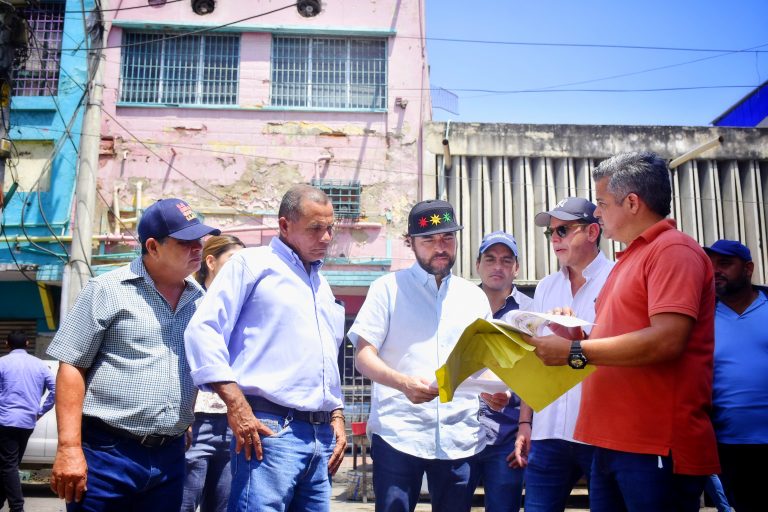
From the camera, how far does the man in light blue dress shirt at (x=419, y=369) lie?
359 centimetres

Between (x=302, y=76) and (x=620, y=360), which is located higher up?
(x=302, y=76)

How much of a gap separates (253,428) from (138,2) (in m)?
13.3

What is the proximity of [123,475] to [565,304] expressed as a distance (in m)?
2.79

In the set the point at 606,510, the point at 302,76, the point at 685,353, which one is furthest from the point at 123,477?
the point at 302,76

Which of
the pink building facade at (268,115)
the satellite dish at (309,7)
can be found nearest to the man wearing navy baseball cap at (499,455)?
the pink building facade at (268,115)

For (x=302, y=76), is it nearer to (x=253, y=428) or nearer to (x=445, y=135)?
(x=445, y=135)

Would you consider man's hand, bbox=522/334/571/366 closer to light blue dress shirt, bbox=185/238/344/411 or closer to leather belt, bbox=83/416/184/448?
light blue dress shirt, bbox=185/238/344/411

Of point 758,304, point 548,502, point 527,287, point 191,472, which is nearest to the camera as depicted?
point 548,502

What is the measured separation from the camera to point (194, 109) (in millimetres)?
13367

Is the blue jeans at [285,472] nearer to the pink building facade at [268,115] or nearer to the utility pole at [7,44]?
the utility pole at [7,44]

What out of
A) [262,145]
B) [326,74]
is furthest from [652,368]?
[326,74]

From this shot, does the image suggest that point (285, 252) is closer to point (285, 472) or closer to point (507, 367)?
point (285, 472)

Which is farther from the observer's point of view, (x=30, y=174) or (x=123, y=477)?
(x=30, y=174)

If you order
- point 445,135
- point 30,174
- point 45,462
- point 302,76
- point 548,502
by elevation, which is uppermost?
point 302,76
